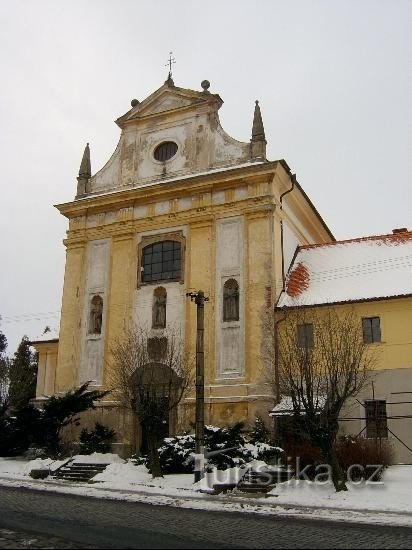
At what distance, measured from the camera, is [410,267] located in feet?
85.0

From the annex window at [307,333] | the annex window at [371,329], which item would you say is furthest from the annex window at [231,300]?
the annex window at [371,329]

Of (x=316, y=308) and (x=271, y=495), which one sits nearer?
(x=271, y=495)

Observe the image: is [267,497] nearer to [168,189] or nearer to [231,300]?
[231,300]

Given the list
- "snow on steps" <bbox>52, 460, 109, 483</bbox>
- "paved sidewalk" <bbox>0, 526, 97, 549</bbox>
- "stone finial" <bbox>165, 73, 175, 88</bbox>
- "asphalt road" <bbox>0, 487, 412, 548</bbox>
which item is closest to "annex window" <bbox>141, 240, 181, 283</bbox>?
"stone finial" <bbox>165, 73, 175, 88</bbox>

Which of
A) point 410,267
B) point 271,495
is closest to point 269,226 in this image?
point 410,267

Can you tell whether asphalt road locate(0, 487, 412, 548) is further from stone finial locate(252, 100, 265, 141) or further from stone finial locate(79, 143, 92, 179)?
stone finial locate(79, 143, 92, 179)

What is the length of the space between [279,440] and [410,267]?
31.6 ft

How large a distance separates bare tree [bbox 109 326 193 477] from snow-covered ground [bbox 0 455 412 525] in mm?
1280

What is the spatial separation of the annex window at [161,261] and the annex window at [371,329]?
29.4 feet

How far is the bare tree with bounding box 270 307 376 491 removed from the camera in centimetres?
1816

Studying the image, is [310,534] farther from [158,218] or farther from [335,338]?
[158,218]

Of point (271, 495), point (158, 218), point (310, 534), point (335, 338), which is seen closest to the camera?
point (310, 534)

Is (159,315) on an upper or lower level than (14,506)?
upper

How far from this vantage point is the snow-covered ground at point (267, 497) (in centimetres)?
1490
